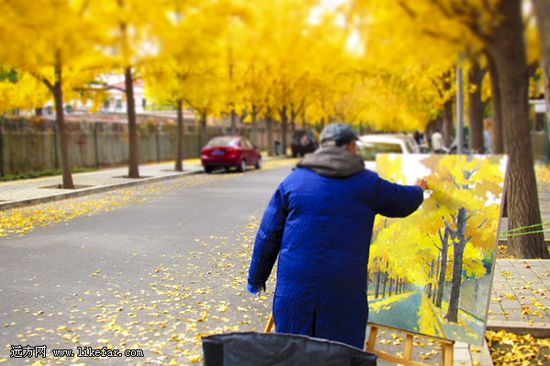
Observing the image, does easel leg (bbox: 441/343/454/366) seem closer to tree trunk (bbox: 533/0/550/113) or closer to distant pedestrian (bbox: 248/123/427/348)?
distant pedestrian (bbox: 248/123/427/348)

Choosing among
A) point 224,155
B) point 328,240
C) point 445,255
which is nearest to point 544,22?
point 328,240

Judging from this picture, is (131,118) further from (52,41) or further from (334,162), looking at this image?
(334,162)

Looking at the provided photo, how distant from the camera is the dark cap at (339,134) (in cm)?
307

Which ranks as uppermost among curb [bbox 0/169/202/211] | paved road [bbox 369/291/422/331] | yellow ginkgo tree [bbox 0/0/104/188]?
yellow ginkgo tree [bbox 0/0/104/188]

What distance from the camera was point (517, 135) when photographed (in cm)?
757

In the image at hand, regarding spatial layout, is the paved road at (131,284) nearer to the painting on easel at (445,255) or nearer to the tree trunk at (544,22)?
the painting on easel at (445,255)

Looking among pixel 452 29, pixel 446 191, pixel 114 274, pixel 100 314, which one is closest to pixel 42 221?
pixel 114 274

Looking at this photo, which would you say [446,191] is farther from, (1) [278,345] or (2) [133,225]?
(2) [133,225]

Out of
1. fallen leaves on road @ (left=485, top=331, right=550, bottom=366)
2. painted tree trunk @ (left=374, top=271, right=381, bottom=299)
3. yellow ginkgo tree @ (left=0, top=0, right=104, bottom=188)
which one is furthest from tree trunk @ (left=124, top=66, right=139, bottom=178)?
painted tree trunk @ (left=374, top=271, right=381, bottom=299)

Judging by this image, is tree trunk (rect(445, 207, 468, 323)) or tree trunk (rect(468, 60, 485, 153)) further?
tree trunk (rect(468, 60, 485, 153))

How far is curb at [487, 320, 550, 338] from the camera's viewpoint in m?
4.95

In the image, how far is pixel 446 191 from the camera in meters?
3.78

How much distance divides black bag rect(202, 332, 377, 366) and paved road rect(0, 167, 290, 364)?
2291 millimetres

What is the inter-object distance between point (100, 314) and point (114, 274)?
165 cm
